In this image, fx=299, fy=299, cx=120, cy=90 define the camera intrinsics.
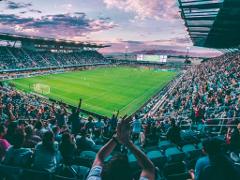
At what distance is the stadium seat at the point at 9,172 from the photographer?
503 centimetres

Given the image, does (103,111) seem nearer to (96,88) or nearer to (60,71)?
(96,88)

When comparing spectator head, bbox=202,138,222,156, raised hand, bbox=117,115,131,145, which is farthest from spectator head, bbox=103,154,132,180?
spectator head, bbox=202,138,222,156

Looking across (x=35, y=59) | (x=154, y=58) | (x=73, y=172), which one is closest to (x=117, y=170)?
(x=73, y=172)

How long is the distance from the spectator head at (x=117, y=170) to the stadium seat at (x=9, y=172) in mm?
2929

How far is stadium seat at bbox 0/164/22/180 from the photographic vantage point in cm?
503

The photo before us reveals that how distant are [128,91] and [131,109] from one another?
12.8 meters

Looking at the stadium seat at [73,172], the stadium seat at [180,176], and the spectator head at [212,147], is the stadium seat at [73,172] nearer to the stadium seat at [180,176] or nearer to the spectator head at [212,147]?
the stadium seat at [180,176]

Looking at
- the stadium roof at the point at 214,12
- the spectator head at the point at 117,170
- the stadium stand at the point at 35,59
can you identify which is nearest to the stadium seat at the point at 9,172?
the spectator head at the point at 117,170

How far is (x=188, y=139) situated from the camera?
955cm

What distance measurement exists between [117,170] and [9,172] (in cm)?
325

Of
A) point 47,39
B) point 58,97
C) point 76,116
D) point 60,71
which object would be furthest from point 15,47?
point 76,116

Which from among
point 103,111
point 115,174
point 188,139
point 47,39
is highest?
point 47,39

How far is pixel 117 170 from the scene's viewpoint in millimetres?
2539

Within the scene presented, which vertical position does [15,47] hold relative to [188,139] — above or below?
above
